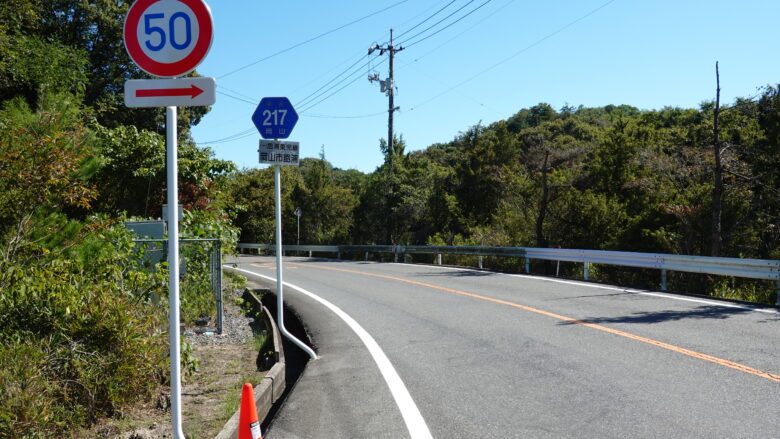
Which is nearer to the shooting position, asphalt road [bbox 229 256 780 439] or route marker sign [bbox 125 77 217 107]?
route marker sign [bbox 125 77 217 107]

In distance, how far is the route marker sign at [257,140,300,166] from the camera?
25.0 ft

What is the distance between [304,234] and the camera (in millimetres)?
47531

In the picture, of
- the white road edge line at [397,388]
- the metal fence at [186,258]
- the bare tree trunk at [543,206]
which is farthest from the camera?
the bare tree trunk at [543,206]

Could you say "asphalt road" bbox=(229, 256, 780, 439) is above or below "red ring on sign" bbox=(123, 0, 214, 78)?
below

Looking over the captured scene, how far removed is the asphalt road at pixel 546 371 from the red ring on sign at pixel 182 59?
287cm

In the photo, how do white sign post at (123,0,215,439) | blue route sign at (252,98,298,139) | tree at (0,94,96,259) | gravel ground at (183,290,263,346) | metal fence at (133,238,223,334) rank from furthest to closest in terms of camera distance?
metal fence at (133,238,223,334) < gravel ground at (183,290,263,346) < blue route sign at (252,98,298,139) < tree at (0,94,96,259) < white sign post at (123,0,215,439)

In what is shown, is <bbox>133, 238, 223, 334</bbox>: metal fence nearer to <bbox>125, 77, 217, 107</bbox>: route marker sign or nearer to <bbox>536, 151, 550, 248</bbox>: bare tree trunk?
<bbox>125, 77, 217, 107</bbox>: route marker sign

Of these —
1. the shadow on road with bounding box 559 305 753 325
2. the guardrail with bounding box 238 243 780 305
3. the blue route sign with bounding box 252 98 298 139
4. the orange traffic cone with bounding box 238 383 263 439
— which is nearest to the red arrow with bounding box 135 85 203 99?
the orange traffic cone with bounding box 238 383 263 439

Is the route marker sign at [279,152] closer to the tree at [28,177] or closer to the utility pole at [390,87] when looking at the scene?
the tree at [28,177]

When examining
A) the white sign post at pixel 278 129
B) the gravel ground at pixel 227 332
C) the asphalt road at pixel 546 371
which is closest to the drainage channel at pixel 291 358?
the asphalt road at pixel 546 371

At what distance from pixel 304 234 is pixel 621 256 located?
3574 cm

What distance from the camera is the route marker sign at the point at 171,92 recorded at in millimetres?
3701

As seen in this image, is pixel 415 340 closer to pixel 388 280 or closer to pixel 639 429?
pixel 639 429

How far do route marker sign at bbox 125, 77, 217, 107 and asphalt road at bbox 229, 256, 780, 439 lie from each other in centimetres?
265
